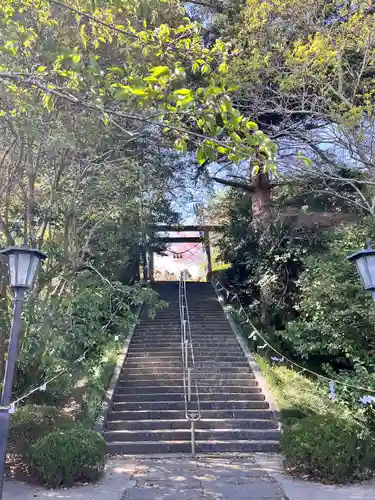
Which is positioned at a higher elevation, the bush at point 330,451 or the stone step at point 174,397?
the stone step at point 174,397

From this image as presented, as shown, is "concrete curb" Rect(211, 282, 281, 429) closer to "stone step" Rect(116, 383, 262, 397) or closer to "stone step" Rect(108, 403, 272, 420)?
"stone step" Rect(108, 403, 272, 420)

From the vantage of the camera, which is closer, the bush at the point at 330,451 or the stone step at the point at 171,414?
the bush at the point at 330,451

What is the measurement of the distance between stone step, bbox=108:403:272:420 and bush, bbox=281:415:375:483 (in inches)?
89.4

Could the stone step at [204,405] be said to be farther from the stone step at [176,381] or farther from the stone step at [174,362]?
the stone step at [174,362]

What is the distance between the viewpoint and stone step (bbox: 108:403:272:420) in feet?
A: 25.8

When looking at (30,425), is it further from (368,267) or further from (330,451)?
(368,267)

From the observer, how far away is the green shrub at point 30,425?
17.9 ft

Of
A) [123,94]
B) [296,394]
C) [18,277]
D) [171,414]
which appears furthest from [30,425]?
[296,394]

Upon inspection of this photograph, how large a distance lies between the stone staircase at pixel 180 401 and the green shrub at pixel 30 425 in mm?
1498

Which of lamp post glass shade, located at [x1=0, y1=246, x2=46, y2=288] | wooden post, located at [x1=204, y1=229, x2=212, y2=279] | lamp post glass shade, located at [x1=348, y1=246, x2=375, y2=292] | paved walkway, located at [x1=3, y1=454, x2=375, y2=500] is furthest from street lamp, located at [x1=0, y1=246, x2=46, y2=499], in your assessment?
wooden post, located at [x1=204, y1=229, x2=212, y2=279]

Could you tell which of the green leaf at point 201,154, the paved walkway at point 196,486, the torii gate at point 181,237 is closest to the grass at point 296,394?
the paved walkway at point 196,486

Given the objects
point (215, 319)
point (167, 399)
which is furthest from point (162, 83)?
point (215, 319)

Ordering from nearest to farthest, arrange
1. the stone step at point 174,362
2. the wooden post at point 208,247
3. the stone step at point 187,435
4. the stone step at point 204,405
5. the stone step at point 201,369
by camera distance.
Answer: the stone step at point 187,435, the stone step at point 204,405, the stone step at point 201,369, the stone step at point 174,362, the wooden post at point 208,247

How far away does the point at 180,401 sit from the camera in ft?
27.6
